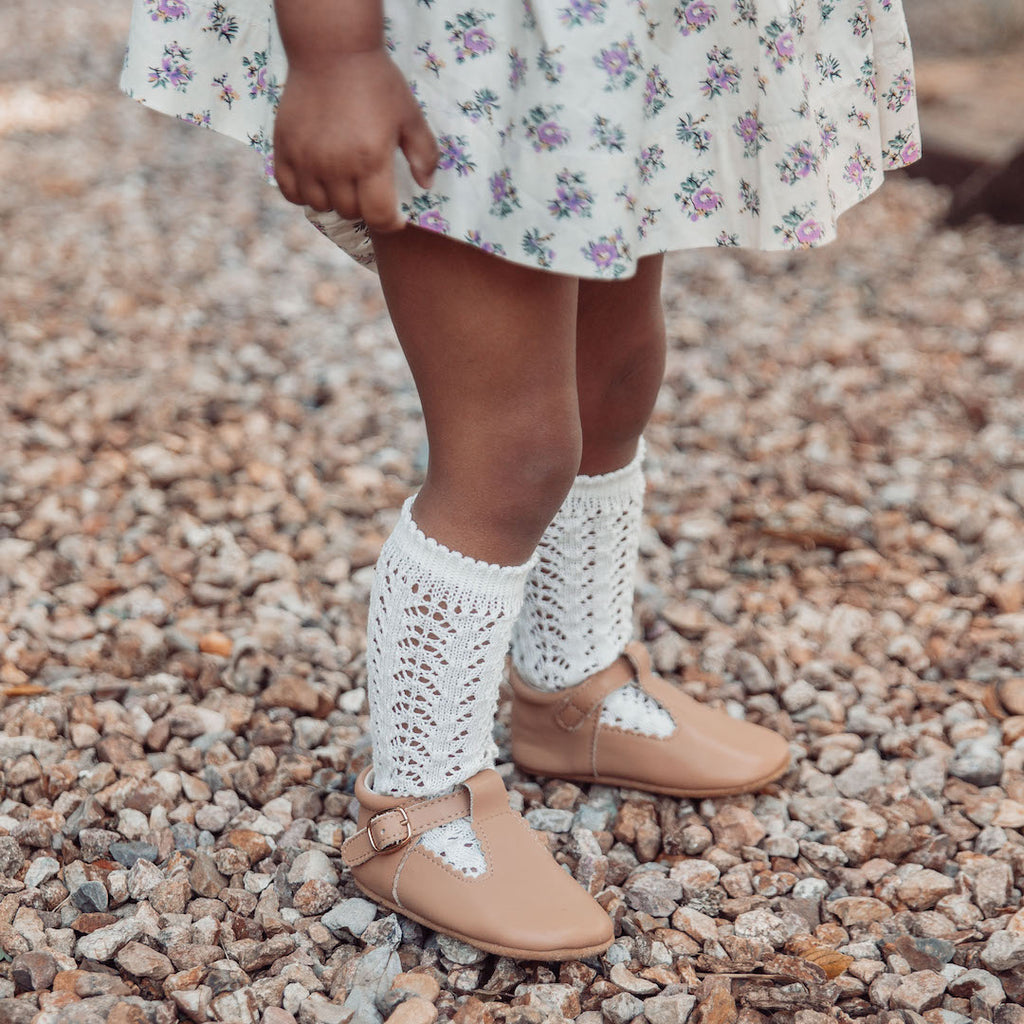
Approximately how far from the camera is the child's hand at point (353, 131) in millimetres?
809

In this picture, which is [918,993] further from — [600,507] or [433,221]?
[433,221]

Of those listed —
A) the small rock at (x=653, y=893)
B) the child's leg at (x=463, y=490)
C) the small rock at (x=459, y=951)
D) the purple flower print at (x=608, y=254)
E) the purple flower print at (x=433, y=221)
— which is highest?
the purple flower print at (x=433, y=221)

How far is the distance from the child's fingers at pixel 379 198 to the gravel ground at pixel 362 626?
68cm

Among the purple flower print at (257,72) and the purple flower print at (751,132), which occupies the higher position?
the purple flower print at (257,72)

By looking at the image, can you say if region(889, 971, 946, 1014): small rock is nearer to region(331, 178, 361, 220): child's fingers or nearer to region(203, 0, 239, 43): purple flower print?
region(331, 178, 361, 220): child's fingers

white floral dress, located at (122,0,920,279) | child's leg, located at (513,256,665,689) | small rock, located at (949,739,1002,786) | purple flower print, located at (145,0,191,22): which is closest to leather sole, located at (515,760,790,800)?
child's leg, located at (513,256,665,689)

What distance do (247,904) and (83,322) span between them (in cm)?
166

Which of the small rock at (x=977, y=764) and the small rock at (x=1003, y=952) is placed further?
the small rock at (x=977, y=764)

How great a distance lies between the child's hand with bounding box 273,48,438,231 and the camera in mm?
809

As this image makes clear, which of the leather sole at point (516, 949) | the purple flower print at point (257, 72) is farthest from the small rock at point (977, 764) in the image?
the purple flower print at point (257, 72)

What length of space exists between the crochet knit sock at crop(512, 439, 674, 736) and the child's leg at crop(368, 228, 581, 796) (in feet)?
0.69

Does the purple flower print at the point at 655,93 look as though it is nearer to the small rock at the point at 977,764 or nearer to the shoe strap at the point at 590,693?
the shoe strap at the point at 590,693

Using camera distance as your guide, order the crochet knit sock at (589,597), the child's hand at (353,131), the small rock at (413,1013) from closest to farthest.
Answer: the child's hand at (353,131) → the small rock at (413,1013) → the crochet knit sock at (589,597)

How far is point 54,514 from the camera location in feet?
6.22
